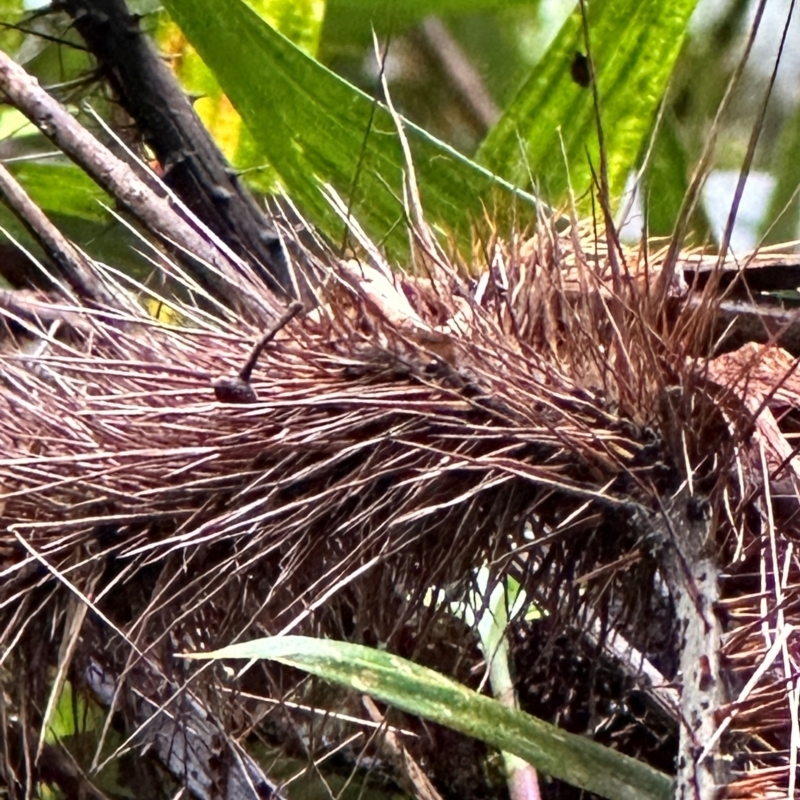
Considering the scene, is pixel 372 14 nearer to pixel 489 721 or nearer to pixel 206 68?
Answer: pixel 206 68

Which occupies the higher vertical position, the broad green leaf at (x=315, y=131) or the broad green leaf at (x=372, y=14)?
Result: the broad green leaf at (x=372, y=14)

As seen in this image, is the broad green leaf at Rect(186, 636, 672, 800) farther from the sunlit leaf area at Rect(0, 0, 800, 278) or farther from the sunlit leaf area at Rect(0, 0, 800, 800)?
the sunlit leaf area at Rect(0, 0, 800, 278)

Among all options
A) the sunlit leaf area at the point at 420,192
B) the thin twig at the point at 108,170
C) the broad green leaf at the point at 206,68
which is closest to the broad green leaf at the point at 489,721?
the sunlit leaf area at the point at 420,192

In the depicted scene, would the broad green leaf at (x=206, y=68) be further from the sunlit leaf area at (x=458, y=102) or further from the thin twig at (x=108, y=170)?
the thin twig at (x=108, y=170)

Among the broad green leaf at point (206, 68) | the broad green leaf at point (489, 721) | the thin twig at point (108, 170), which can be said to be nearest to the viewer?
the broad green leaf at point (489, 721)

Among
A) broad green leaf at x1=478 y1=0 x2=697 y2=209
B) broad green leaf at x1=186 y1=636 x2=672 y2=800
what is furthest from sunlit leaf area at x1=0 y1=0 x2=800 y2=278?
broad green leaf at x1=186 y1=636 x2=672 y2=800

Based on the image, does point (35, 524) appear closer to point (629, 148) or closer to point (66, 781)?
point (66, 781)

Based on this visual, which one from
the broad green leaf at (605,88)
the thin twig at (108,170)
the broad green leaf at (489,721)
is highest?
the broad green leaf at (605,88)

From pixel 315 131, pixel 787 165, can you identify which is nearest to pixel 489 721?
pixel 315 131

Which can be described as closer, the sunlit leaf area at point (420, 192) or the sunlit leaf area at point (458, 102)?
the sunlit leaf area at point (420, 192)
